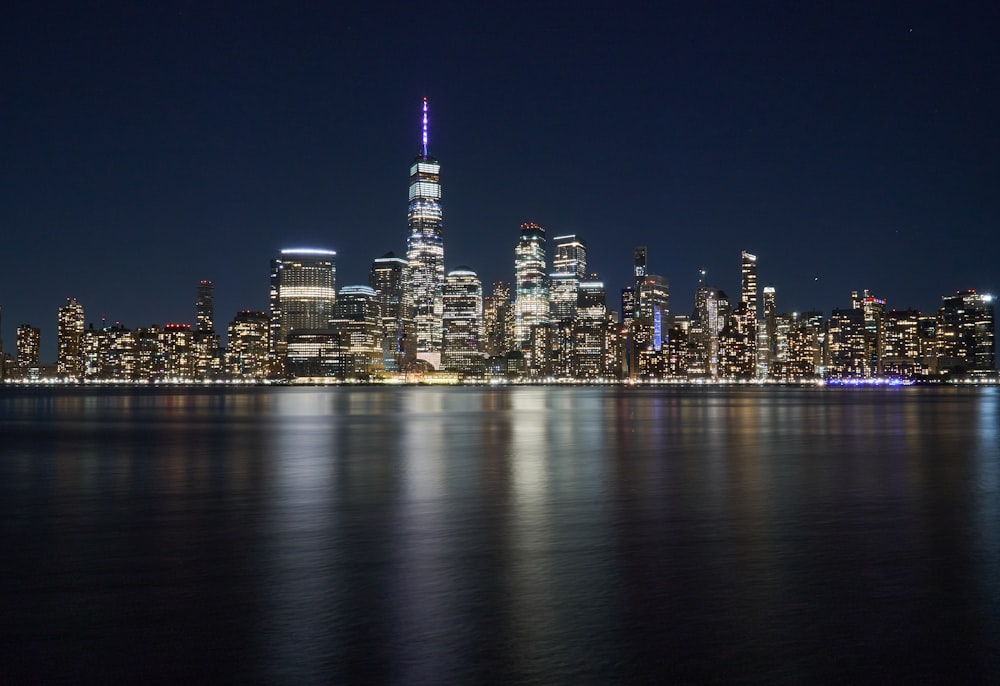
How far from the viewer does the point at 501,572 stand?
15.4 metres

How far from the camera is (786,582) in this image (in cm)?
1439

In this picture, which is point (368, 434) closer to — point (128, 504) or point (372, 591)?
point (128, 504)

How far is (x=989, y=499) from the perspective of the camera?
2534 cm

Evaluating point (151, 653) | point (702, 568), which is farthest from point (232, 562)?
point (702, 568)

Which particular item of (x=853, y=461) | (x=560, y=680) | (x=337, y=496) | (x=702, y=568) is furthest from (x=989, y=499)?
(x=560, y=680)

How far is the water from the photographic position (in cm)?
1020

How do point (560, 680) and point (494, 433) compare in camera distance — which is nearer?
point (560, 680)

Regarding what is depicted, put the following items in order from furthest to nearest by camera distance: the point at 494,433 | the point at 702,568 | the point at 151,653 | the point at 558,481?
the point at 494,433
the point at 558,481
the point at 702,568
the point at 151,653

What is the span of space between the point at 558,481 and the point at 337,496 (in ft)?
24.8

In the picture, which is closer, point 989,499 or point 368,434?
point 989,499

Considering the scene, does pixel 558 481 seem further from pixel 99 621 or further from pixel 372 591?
pixel 99 621

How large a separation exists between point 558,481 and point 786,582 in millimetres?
15490

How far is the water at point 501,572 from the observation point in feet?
33.5

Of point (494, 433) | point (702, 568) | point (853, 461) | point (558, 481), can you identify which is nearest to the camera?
point (702, 568)
